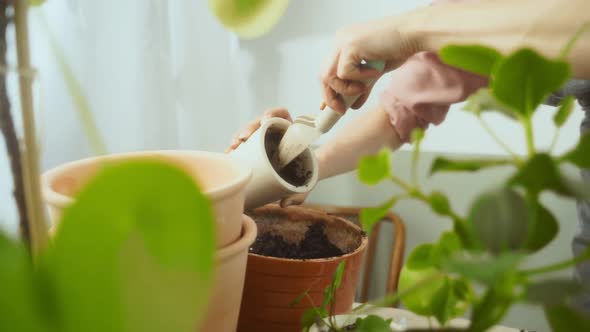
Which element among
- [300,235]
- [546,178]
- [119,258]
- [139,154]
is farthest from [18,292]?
[300,235]

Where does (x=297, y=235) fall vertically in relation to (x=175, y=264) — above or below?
below

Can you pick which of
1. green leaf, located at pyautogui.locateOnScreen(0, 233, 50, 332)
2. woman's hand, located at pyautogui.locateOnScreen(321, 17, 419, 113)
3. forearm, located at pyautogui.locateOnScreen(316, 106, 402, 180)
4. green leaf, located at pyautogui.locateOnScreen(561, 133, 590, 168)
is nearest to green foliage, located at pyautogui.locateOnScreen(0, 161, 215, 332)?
green leaf, located at pyautogui.locateOnScreen(0, 233, 50, 332)

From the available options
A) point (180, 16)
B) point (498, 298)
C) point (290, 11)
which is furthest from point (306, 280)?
point (290, 11)

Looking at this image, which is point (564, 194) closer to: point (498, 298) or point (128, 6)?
point (498, 298)

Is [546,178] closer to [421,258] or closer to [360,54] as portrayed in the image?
[421,258]

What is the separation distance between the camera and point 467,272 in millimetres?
107

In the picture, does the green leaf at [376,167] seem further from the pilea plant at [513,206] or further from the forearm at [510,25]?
the forearm at [510,25]

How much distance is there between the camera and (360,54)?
1.50 feet

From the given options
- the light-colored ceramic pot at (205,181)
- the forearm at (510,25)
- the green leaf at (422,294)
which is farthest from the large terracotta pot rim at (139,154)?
the forearm at (510,25)

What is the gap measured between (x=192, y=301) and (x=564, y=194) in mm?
94

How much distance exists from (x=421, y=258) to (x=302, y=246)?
0.34 m

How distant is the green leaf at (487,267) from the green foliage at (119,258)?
54mm

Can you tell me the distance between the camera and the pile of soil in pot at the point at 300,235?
1.67ft

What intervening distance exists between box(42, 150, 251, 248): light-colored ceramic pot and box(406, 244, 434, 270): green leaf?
10cm
